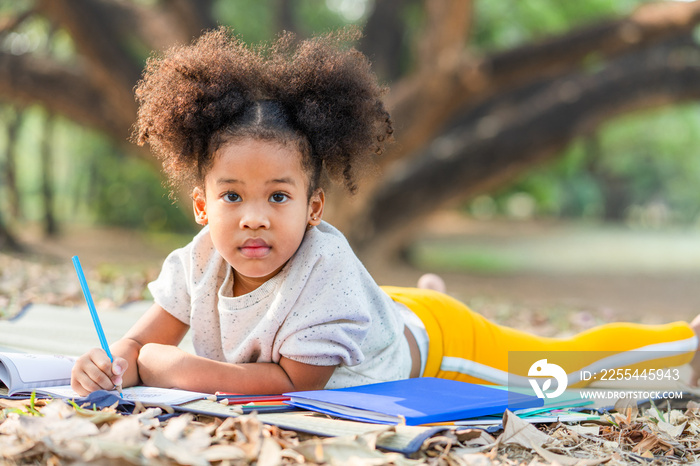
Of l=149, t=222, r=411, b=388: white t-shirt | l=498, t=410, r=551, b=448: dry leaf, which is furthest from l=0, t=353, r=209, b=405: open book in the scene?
l=498, t=410, r=551, b=448: dry leaf

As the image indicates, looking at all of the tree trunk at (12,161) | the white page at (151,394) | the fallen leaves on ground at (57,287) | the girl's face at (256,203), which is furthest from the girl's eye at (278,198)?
the tree trunk at (12,161)

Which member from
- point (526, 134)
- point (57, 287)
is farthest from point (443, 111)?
point (57, 287)

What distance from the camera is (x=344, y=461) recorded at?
1601 millimetres

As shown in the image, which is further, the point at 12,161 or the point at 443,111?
the point at 12,161

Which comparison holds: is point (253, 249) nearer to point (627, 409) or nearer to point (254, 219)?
point (254, 219)

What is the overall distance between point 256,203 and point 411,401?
72cm

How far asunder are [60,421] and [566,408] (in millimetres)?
1548

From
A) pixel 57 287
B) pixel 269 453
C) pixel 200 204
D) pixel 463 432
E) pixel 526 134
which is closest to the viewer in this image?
pixel 269 453

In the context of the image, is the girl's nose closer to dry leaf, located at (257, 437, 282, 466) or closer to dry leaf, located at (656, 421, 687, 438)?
dry leaf, located at (257, 437, 282, 466)

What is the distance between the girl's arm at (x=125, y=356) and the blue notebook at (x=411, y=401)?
0.51m

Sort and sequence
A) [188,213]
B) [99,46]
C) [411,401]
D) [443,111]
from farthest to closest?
[188,213] < [99,46] < [443,111] < [411,401]

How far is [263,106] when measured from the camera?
7.43 ft

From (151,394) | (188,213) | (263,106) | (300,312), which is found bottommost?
(151,394)

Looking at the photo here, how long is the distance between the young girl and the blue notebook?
0.14 metres
